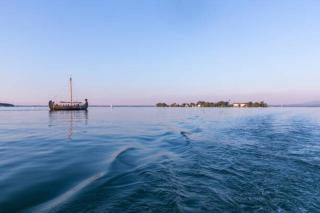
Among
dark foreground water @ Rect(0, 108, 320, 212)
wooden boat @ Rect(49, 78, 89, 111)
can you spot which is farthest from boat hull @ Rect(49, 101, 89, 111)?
dark foreground water @ Rect(0, 108, 320, 212)

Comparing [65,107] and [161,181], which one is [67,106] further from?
[161,181]

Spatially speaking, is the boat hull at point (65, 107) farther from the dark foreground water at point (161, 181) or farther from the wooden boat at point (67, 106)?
the dark foreground water at point (161, 181)

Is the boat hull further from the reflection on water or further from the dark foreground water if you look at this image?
the dark foreground water

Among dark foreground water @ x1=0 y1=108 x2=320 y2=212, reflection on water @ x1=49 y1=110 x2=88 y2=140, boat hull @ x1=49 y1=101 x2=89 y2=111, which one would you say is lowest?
reflection on water @ x1=49 y1=110 x2=88 y2=140

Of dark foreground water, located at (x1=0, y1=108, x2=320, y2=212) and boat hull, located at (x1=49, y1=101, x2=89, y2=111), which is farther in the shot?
boat hull, located at (x1=49, y1=101, x2=89, y2=111)

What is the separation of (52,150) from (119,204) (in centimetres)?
935

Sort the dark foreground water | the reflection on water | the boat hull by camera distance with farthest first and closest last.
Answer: the boat hull → the reflection on water → the dark foreground water

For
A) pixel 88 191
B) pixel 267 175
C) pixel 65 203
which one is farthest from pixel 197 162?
pixel 65 203

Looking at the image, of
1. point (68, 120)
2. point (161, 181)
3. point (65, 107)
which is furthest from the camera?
point (65, 107)

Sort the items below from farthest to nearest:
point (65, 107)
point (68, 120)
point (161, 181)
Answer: point (65, 107) → point (68, 120) → point (161, 181)

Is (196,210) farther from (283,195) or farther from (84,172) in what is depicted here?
(84,172)

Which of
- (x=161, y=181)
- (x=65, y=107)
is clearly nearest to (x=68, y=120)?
(x=161, y=181)

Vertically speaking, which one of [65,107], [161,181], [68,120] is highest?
[65,107]

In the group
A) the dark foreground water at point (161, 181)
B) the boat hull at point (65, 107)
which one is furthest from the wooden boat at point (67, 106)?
the dark foreground water at point (161, 181)
